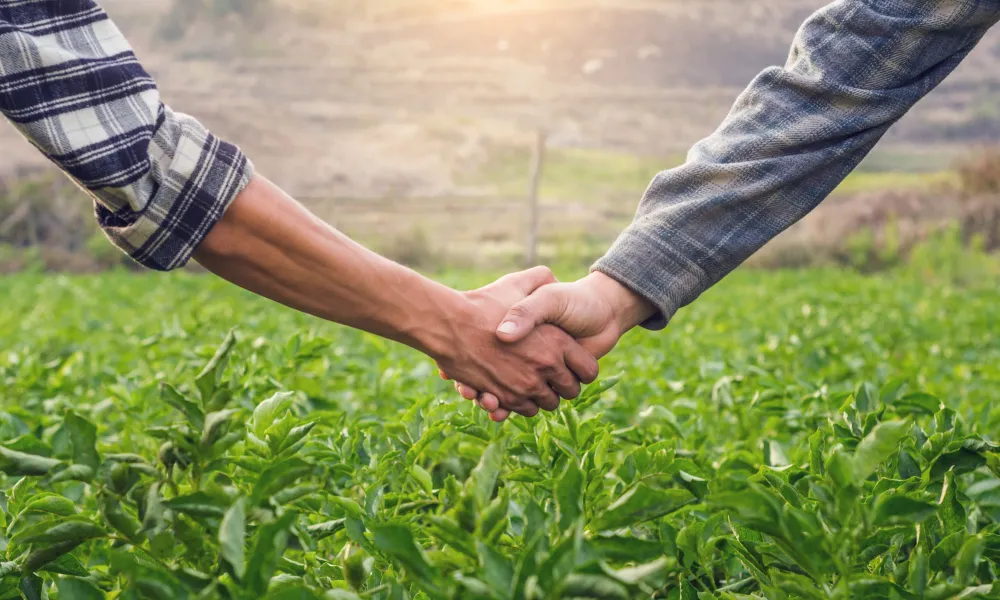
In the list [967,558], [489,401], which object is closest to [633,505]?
[967,558]

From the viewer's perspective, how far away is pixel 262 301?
10.4 m

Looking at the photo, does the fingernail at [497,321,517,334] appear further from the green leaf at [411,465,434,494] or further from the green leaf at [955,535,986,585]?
the green leaf at [955,535,986,585]

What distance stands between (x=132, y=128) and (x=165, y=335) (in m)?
1.72

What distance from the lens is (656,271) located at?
2.22 meters

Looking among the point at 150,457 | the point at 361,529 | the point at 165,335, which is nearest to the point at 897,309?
the point at 165,335

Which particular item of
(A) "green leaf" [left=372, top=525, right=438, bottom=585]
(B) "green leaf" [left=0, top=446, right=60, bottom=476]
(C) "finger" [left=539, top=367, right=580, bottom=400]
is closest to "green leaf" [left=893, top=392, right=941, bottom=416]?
(C) "finger" [left=539, top=367, right=580, bottom=400]

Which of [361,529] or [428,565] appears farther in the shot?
[361,529]

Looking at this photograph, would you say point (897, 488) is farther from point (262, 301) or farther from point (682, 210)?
point (262, 301)

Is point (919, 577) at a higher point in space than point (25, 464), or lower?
higher

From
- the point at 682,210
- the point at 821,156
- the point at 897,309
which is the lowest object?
the point at 897,309

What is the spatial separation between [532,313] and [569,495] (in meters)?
1.37

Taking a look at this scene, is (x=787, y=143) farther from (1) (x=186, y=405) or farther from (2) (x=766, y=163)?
(1) (x=186, y=405)

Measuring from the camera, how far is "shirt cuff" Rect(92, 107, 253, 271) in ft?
4.95

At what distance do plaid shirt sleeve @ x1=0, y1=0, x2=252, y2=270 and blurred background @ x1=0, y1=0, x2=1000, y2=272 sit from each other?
22.7m
